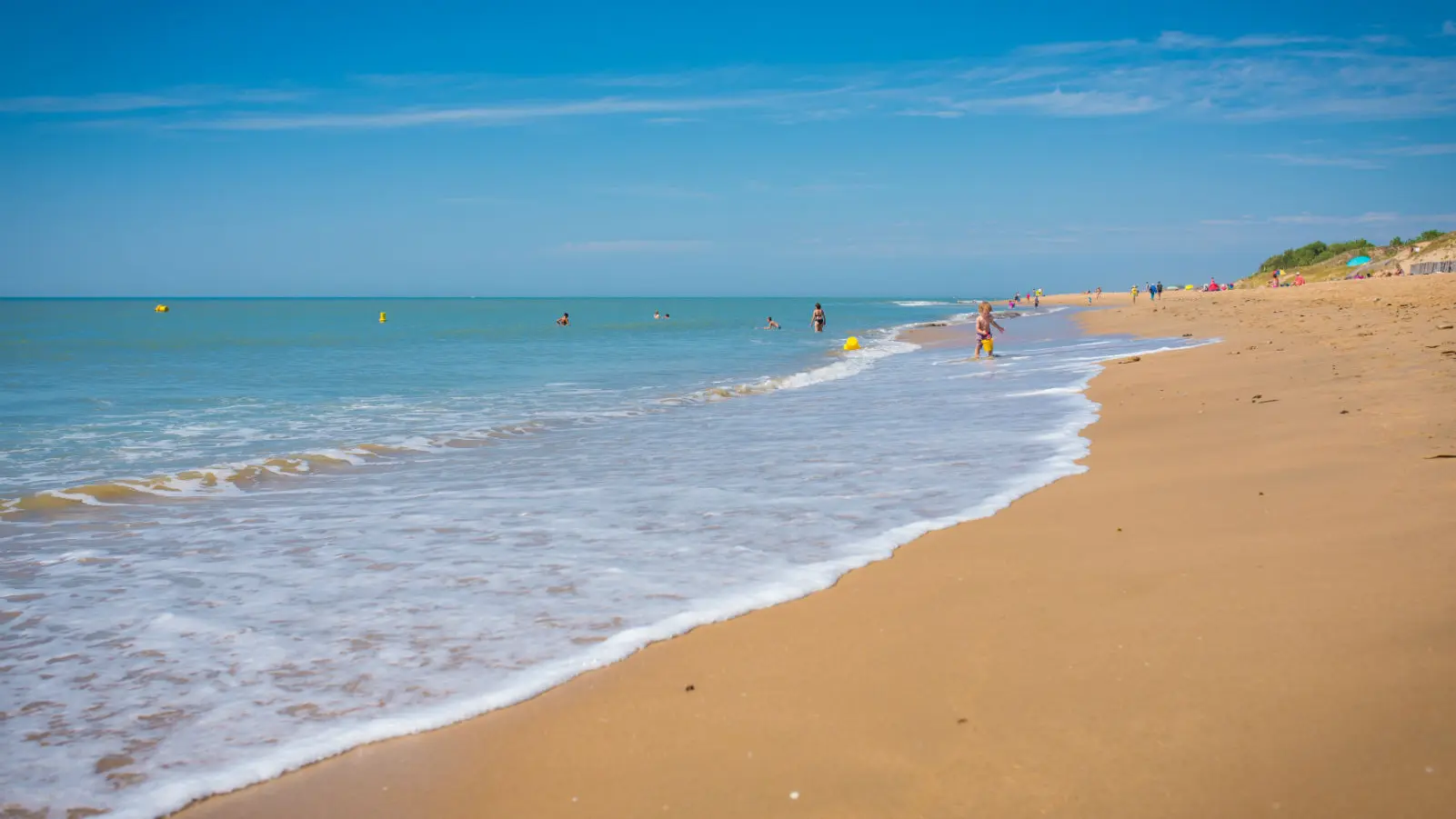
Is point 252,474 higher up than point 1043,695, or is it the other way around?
point 1043,695

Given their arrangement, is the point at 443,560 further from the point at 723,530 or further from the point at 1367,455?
the point at 1367,455

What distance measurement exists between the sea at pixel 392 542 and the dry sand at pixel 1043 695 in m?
0.42

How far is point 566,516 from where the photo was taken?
7590 millimetres

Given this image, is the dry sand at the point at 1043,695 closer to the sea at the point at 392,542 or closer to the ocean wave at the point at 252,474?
the sea at the point at 392,542

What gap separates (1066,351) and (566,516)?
21.4m

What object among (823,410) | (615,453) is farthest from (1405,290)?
(615,453)

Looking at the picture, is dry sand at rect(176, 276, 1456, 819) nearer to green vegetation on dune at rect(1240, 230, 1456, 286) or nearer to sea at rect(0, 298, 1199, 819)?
sea at rect(0, 298, 1199, 819)

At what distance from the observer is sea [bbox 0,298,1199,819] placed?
13.0 feet

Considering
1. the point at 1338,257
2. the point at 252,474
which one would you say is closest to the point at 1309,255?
the point at 1338,257

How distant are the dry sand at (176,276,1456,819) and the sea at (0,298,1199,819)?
1.39 ft

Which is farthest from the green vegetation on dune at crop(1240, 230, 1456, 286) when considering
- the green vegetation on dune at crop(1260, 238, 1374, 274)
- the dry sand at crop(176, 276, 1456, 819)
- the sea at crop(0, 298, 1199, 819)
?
the dry sand at crop(176, 276, 1456, 819)

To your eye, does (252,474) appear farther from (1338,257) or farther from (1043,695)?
(1338,257)

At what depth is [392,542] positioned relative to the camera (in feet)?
22.7

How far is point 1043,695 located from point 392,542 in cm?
508
